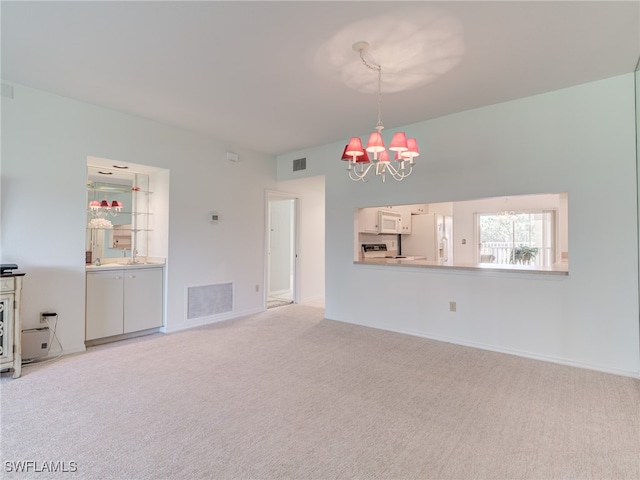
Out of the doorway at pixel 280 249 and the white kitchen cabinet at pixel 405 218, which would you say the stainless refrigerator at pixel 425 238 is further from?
the doorway at pixel 280 249

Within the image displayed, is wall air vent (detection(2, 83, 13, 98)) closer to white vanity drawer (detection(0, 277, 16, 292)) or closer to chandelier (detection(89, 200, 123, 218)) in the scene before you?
chandelier (detection(89, 200, 123, 218))

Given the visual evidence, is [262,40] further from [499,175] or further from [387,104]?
[499,175]

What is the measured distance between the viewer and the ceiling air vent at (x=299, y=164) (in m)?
5.52

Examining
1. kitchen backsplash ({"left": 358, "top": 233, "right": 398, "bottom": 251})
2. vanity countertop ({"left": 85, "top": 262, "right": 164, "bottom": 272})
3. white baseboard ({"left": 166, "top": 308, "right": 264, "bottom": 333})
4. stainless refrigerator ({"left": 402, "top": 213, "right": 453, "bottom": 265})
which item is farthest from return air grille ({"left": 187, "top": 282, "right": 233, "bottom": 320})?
stainless refrigerator ({"left": 402, "top": 213, "right": 453, "bottom": 265})

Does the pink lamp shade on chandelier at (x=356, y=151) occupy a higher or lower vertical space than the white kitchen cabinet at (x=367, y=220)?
higher

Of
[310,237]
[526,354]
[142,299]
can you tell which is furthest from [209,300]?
[526,354]

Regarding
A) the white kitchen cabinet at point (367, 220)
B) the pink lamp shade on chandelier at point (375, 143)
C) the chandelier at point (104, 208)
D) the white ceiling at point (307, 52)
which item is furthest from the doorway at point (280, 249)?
the pink lamp shade on chandelier at point (375, 143)

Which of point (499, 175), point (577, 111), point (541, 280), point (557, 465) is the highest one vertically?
point (577, 111)

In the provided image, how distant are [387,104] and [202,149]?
8.94ft

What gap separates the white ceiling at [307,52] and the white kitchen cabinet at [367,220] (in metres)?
1.81

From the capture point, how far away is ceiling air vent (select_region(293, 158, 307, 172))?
217 inches

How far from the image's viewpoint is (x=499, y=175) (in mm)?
3680

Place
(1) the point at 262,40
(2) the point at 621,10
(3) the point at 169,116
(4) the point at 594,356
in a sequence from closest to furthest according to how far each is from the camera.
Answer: (2) the point at 621,10 → (1) the point at 262,40 → (4) the point at 594,356 → (3) the point at 169,116

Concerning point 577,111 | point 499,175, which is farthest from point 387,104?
point 577,111
